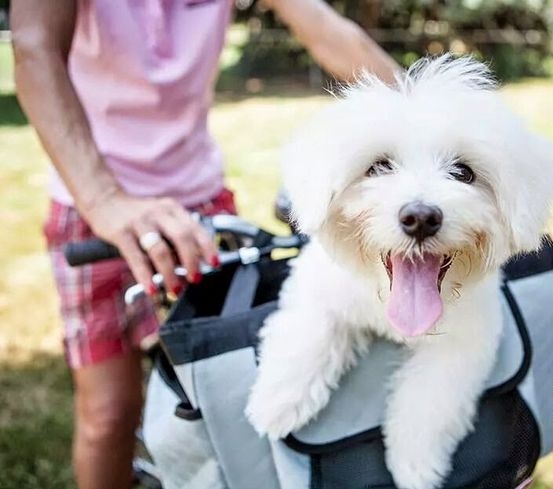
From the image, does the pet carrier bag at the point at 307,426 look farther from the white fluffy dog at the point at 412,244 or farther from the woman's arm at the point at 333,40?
the woman's arm at the point at 333,40

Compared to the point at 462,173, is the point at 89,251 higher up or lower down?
lower down

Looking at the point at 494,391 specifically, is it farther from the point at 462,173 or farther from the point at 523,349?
the point at 462,173

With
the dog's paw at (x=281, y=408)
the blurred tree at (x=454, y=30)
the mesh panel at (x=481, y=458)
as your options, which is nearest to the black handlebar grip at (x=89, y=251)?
the dog's paw at (x=281, y=408)

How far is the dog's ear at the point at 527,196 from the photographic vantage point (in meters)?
1.21

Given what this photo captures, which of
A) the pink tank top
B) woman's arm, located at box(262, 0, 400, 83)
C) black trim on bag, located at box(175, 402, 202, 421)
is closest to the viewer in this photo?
black trim on bag, located at box(175, 402, 202, 421)

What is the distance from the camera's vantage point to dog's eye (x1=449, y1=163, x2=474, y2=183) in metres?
1.24

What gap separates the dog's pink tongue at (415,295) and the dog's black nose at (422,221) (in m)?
0.05

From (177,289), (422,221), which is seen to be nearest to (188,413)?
(177,289)

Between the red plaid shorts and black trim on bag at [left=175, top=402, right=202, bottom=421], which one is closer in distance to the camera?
black trim on bag at [left=175, top=402, right=202, bottom=421]

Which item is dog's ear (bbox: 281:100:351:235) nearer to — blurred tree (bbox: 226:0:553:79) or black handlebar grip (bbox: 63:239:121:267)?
black handlebar grip (bbox: 63:239:121:267)

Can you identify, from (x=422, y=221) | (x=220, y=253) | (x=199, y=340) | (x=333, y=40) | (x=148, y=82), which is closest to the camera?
(x=422, y=221)

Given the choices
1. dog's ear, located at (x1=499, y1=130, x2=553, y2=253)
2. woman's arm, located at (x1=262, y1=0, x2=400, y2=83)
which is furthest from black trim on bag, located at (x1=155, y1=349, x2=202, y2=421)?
woman's arm, located at (x1=262, y1=0, x2=400, y2=83)

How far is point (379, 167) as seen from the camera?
126 centimetres

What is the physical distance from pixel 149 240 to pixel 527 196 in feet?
1.82
